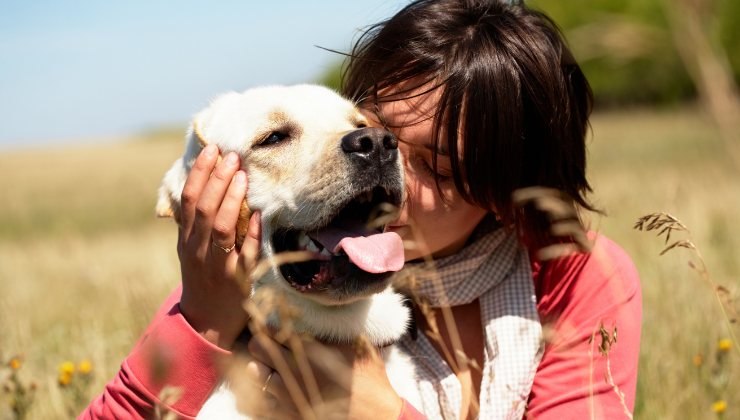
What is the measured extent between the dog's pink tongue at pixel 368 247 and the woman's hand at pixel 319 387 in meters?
0.29

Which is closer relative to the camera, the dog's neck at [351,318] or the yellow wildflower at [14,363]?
the dog's neck at [351,318]

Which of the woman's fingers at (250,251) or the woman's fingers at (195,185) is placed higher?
the woman's fingers at (195,185)

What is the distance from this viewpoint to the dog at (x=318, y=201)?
2295mm

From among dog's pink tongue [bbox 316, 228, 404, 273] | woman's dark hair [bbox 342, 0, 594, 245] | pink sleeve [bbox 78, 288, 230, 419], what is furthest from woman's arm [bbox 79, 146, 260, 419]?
woman's dark hair [bbox 342, 0, 594, 245]

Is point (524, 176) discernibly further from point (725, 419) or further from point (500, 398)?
point (725, 419)

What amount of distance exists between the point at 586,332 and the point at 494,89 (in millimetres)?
887

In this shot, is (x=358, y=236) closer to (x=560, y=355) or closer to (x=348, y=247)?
(x=348, y=247)

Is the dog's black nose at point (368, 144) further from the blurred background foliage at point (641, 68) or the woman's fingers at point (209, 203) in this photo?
the blurred background foliage at point (641, 68)

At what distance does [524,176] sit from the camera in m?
2.93

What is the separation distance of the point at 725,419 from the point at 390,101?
1.68 meters

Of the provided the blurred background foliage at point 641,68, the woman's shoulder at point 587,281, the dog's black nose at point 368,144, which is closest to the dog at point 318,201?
the dog's black nose at point 368,144

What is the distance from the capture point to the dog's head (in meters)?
2.28

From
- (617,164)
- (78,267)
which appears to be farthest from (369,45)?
(617,164)

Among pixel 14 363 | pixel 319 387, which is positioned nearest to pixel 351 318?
pixel 319 387
